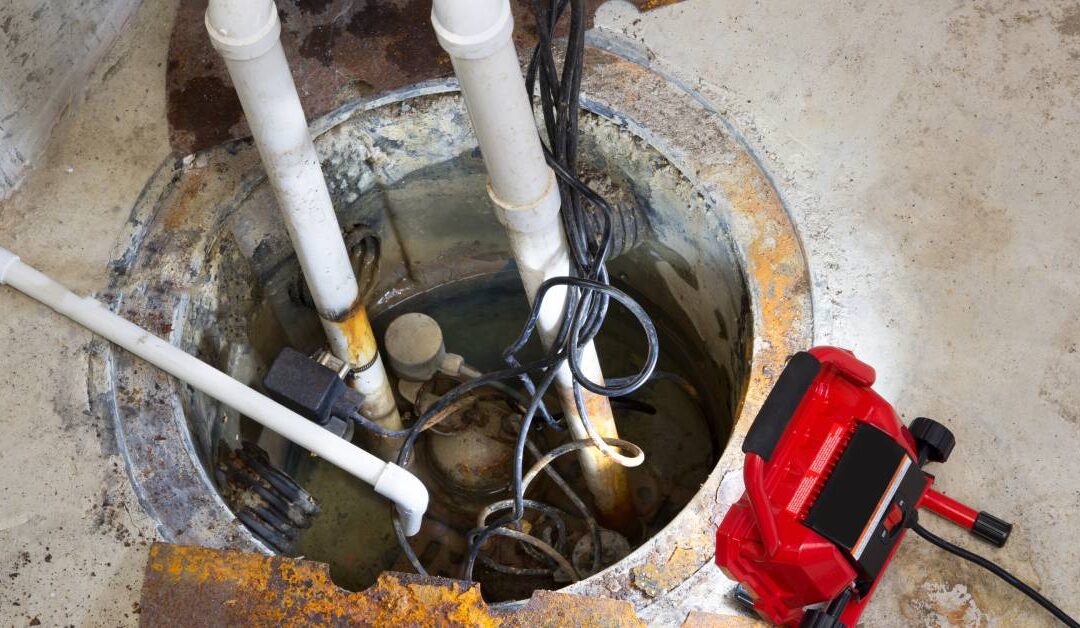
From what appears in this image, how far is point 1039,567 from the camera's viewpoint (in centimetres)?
151

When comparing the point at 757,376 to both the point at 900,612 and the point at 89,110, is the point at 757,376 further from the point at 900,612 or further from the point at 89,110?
the point at 89,110

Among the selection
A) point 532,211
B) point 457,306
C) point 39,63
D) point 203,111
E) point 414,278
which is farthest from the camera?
point 457,306

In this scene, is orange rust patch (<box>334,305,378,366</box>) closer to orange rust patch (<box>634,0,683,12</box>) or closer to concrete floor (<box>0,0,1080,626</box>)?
concrete floor (<box>0,0,1080,626</box>)

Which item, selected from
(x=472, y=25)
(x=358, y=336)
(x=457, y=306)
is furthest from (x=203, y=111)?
(x=457, y=306)

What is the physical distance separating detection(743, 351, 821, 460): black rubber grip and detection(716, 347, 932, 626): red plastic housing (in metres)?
0.01

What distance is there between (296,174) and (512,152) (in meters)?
0.44

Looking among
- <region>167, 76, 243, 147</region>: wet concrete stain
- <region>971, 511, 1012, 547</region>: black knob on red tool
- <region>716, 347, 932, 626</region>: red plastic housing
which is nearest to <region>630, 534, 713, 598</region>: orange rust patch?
<region>716, 347, 932, 626</region>: red plastic housing

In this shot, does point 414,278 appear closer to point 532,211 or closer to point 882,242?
point 532,211

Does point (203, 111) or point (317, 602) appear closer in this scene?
point (317, 602)

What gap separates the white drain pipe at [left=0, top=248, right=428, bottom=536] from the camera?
1.69m

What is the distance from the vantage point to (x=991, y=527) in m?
1.49

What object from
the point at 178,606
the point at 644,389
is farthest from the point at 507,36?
the point at 644,389

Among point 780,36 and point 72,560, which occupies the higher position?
point 780,36

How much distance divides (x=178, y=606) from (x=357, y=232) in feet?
3.18
